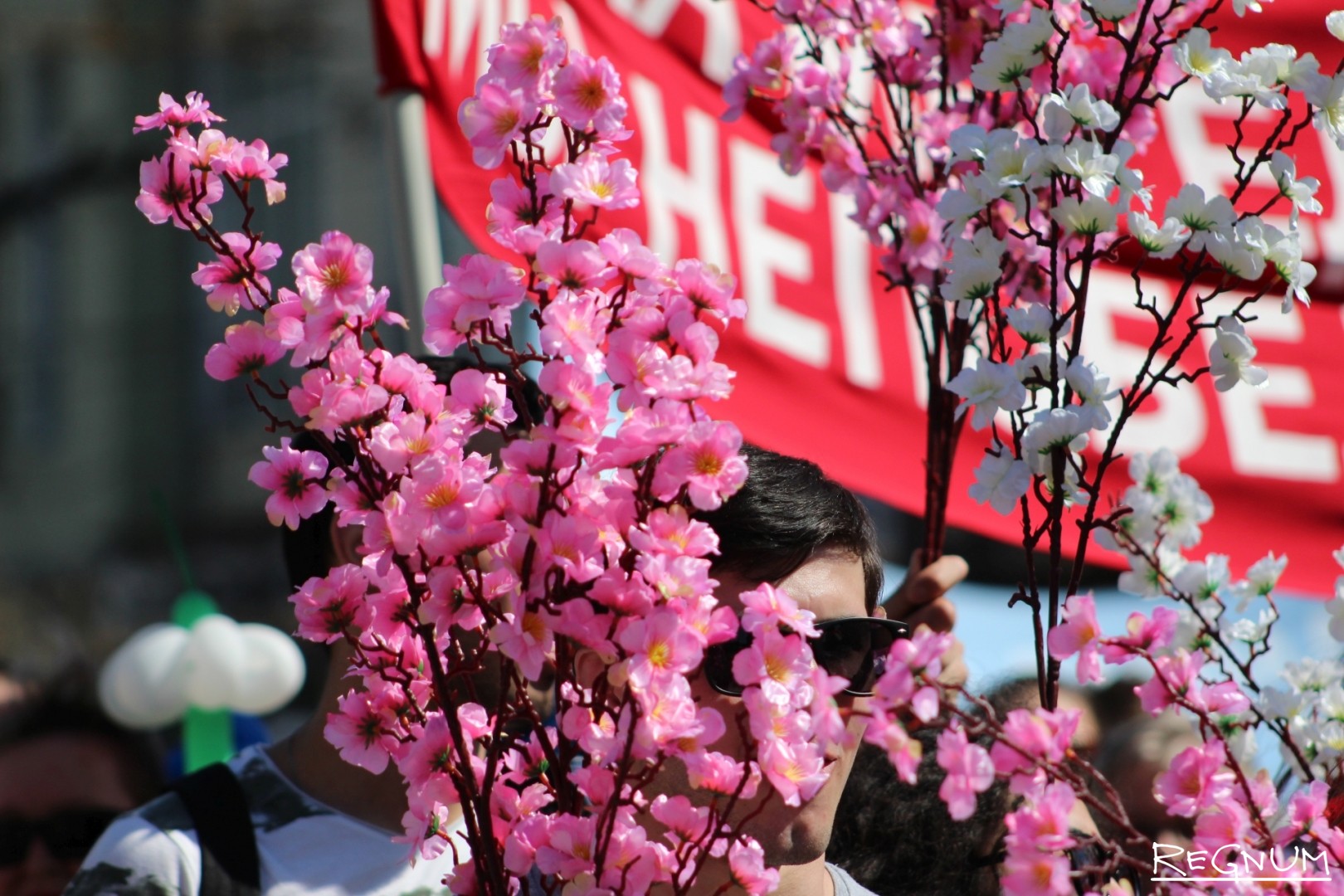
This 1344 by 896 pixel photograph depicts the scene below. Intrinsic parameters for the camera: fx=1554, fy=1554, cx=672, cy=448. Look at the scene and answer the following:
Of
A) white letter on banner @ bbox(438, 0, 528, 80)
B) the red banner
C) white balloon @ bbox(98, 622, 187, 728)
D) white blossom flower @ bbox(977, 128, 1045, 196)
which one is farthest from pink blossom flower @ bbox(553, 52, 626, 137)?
white balloon @ bbox(98, 622, 187, 728)

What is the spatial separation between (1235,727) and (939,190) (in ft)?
2.58

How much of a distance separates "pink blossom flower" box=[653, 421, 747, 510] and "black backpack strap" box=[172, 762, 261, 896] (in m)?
0.90

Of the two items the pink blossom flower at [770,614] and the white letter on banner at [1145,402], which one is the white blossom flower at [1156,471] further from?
the white letter on banner at [1145,402]

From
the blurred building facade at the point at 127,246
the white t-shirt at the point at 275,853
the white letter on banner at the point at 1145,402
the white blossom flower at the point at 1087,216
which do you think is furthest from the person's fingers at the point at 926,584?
the blurred building facade at the point at 127,246

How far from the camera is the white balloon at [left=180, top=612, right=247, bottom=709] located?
10.9ft

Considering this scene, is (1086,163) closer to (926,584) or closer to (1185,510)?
(1185,510)

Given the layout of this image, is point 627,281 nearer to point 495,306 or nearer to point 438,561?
point 495,306

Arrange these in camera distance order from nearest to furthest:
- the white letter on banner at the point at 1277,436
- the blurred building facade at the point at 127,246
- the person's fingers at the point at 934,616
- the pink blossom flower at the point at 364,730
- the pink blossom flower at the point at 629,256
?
the pink blossom flower at the point at 629,256 < the pink blossom flower at the point at 364,730 < the person's fingers at the point at 934,616 < the white letter on banner at the point at 1277,436 < the blurred building facade at the point at 127,246

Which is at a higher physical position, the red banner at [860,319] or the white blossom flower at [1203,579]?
the red banner at [860,319]

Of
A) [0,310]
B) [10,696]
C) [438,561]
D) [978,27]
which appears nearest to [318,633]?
[438,561]

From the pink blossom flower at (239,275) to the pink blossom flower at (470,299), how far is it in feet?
0.46

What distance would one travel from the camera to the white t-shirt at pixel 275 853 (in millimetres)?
1657

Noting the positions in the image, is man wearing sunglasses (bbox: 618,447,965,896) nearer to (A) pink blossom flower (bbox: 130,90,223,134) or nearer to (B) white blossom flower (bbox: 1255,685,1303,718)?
(B) white blossom flower (bbox: 1255,685,1303,718)

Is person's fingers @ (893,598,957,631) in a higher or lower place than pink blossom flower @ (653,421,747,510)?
lower
